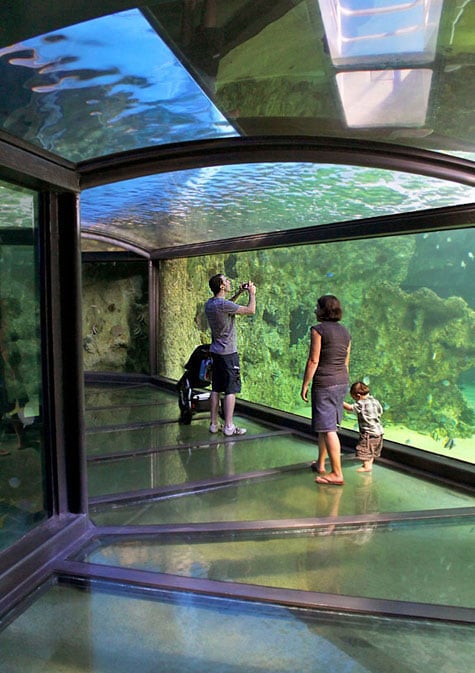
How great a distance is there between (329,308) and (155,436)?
2640 mm

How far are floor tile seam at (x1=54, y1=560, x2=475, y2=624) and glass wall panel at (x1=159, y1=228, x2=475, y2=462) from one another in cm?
617

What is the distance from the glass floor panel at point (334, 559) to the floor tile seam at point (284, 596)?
0.78ft

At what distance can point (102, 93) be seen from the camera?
2.13m

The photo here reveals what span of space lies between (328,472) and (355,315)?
4.90m

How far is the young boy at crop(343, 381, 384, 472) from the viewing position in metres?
4.18

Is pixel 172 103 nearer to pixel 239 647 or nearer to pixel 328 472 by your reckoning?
pixel 239 647

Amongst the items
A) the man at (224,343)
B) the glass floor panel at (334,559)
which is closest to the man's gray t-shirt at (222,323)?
the man at (224,343)

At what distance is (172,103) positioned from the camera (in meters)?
2.32

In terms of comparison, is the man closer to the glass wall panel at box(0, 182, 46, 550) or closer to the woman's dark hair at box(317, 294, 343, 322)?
the woman's dark hair at box(317, 294, 343, 322)

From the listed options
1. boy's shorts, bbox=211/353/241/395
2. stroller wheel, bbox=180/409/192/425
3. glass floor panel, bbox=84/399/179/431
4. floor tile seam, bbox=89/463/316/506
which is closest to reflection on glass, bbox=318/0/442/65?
floor tile seam, bbox=89/463/316/506

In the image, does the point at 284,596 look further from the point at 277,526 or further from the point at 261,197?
the point at 261,197

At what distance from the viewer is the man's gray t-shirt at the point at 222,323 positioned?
525 centimetres

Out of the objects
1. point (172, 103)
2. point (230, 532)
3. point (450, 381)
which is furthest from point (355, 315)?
point (172, 103)

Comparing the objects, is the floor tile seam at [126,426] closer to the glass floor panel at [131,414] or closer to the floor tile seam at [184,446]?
the glass floor panel at [131,414]
